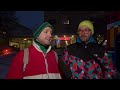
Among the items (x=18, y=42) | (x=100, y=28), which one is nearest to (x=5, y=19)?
(x=18, y=42)

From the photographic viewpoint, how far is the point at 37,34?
7.46 feet

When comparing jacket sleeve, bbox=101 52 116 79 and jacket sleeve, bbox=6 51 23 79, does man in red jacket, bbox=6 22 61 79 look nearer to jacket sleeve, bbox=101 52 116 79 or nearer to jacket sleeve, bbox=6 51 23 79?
jacket sleeve, bbox=6 51 23 79

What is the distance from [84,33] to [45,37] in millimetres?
497

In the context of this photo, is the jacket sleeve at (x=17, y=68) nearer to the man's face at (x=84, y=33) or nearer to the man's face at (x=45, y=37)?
the man's face at (x=45, y=37)

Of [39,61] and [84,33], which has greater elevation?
[84,33]

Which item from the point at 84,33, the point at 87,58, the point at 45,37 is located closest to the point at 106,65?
the point at 87,58

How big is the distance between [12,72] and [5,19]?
23492 millimetres

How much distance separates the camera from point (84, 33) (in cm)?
257

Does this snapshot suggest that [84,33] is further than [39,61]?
Yes

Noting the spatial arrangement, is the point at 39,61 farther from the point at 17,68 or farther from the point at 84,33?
the point at 84,33

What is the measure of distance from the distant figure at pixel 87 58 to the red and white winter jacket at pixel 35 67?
28cm

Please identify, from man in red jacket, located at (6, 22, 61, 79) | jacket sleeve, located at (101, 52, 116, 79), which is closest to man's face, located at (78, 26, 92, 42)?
jacket sleeve, located at (101, 52, 116, 79)

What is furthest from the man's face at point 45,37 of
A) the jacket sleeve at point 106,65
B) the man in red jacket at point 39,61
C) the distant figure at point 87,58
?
the jacket sleeve at point 106,65

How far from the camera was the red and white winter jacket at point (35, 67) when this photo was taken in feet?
7.15
